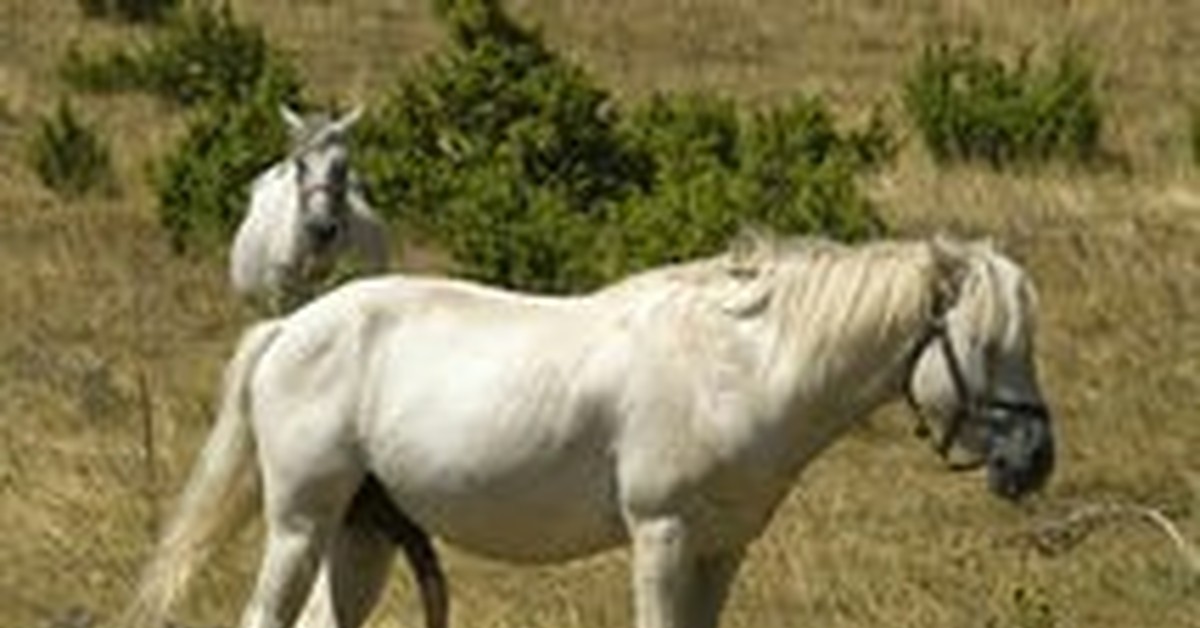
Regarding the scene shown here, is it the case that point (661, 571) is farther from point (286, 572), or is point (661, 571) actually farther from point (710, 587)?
point (286, 572)

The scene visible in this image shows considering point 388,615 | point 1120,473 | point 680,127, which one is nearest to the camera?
point 388,615

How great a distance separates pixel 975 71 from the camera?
90.5ft

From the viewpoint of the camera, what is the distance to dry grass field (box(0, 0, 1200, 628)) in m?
10.1

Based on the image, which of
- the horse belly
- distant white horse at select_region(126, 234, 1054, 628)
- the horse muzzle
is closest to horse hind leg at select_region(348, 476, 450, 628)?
distant white horse at select_region(126, 234, 1054, 628)

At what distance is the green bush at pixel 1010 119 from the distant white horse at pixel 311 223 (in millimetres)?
11208

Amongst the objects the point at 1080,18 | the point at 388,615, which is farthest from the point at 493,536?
Answer: the point at 1080,18

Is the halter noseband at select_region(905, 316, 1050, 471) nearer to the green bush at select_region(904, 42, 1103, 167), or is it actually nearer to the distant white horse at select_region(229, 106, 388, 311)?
the distant white horse at select_region(229, 106, 388, 311)

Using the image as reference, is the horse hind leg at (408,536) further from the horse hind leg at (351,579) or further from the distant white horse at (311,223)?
the distant white horse at (311,223)

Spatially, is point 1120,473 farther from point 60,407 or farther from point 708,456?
point 708,456

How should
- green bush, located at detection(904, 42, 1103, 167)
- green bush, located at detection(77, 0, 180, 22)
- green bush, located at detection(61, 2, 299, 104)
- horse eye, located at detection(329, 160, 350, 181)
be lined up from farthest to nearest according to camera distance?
1. green bush, located at detection(77, 0, 180, 22)
2. green bush, located at detection(61, 2, 299, 104)
3. green bush, located at detection(904, 42, 1103, 167)
4. horse eye, located at detection(329, 160, 350, 181)

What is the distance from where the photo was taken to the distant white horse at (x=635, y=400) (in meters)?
7.28

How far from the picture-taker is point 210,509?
830cm

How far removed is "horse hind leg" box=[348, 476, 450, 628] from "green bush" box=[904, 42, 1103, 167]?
17.7 meters

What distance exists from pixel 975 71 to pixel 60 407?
1555cm
